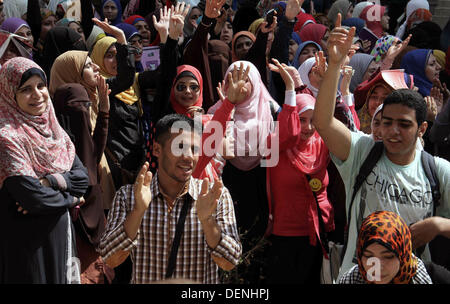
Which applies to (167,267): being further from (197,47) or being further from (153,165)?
(197,47)

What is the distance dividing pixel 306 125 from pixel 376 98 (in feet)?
2.34

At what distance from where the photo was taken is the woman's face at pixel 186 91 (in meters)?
4.27

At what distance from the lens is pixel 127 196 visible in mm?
2572

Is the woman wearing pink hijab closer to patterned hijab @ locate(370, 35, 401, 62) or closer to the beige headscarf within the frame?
the beige headscarf

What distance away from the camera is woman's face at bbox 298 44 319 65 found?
601 centimetres

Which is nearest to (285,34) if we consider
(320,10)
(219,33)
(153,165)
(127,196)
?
(219,33)

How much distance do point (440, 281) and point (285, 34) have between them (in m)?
3.52

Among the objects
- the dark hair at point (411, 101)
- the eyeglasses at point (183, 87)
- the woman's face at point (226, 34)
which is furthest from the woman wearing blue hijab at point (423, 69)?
the dark hair at point (411, 101)

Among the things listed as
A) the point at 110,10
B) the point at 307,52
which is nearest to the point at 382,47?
the point at 307,52

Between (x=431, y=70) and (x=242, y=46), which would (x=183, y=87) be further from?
(x=431, y=70)

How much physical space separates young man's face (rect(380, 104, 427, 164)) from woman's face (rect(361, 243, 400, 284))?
64 cm

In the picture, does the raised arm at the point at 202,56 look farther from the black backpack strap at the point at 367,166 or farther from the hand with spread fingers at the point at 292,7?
the black backpack strap at the point at 367,166

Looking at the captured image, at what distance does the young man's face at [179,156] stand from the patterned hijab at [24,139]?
85 cm

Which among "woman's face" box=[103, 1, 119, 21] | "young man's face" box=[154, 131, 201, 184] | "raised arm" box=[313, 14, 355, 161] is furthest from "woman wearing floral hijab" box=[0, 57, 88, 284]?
"woman's face" box=[103, 1, 119, 21]
